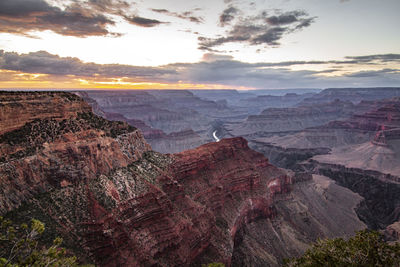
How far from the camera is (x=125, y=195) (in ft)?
119

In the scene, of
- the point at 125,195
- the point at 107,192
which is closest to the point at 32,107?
the point at 107,192

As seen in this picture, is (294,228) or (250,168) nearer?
(294,228)

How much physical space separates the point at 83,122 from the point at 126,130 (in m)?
9.48

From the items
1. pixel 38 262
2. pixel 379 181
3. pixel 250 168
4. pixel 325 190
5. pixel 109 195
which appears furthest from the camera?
pixel 379 181

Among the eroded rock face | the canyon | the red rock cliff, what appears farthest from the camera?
the eroded rock face

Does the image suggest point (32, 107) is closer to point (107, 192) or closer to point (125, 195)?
point (107, 192)

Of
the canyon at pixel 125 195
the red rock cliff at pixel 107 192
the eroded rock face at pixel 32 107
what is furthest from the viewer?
the eroded rock face at pixel 32 107

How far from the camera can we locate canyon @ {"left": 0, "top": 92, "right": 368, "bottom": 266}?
30.5 meters

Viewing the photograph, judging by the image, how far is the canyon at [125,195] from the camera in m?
30.5

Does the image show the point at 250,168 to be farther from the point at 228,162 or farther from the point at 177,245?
the point at 177,245

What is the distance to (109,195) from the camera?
34.9m

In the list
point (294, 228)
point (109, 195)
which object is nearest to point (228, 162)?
point (294, 228)

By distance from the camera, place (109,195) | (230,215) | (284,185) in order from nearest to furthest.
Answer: (109,195) < (230,215) < (284,185)

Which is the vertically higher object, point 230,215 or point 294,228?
point 230,215
